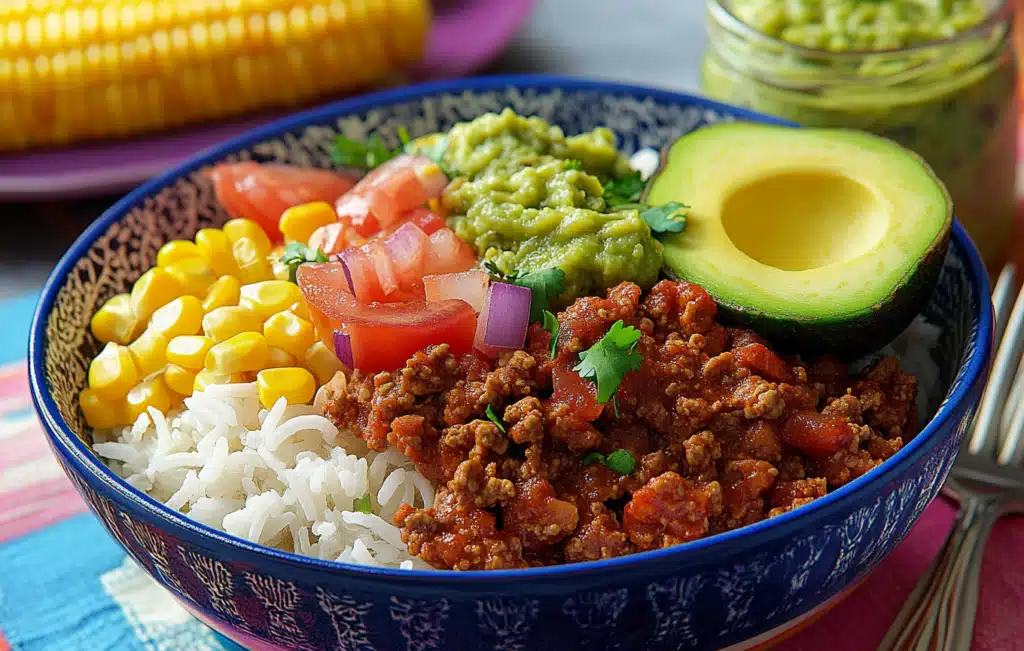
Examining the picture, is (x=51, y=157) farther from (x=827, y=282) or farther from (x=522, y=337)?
(x=827, y=282)

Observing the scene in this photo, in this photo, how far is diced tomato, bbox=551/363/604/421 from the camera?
3131 mm

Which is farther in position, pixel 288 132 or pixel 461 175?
pixel 288 132

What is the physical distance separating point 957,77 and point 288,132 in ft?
9.64

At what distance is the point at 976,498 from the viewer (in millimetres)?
3859

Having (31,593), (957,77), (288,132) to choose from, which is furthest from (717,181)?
(31,593)

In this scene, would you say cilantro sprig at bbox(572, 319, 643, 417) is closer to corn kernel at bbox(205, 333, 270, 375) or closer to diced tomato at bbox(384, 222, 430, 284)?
diced tomato at bbox(384, 222, 430, 284)

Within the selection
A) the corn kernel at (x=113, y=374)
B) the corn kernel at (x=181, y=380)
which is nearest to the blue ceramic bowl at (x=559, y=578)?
the corn kernel at (x=113, y=374)

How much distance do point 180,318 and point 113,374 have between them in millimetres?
293

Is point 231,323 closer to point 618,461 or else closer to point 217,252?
point 217,252

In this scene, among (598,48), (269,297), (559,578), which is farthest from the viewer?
(598,48)

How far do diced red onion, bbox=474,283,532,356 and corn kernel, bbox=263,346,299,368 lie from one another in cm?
72

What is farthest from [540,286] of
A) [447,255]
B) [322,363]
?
[322,363]

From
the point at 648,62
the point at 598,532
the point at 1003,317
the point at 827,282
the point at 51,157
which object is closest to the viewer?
the point at 598,532

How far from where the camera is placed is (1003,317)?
4402 mm
